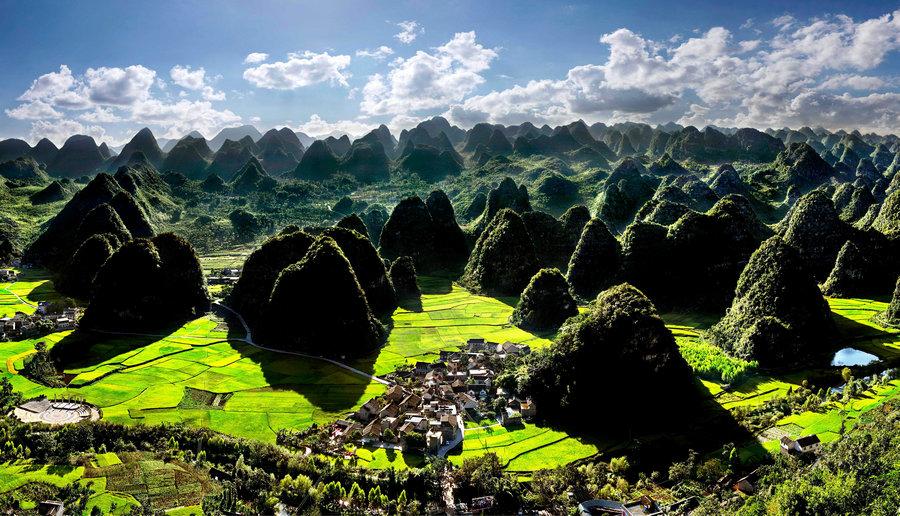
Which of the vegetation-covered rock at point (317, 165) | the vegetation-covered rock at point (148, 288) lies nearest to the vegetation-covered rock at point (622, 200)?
the vegetation-covered rock at point (148, 288)

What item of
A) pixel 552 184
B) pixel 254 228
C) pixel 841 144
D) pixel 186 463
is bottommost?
pixel 186 463

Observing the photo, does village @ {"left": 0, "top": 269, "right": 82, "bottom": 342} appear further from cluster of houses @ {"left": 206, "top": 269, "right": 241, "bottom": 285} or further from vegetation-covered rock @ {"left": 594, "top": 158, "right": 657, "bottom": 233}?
vegetation-covered rock @ {"left": 594, "top": 158, "right": 657, "bottom": 233}

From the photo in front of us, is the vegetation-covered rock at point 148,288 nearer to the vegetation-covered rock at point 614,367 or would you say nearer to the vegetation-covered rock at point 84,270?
the vegetation-covered rock at point 84,270

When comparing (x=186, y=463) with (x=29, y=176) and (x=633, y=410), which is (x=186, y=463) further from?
(x=29, y=176)

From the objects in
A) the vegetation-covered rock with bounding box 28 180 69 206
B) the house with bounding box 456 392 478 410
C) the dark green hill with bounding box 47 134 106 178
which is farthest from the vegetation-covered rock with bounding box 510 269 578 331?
the dark green hill with bounding box 47 134 106 178

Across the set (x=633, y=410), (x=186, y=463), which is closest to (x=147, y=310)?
(x=186, y=463)

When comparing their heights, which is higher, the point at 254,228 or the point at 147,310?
the point at 254,228
